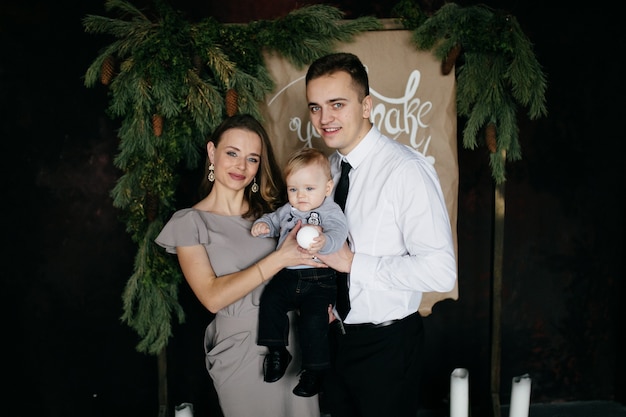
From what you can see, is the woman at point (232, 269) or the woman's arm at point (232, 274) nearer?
the woman's arm at point (232, 274)

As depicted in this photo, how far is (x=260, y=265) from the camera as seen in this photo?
175 cm

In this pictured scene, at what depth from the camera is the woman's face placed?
6.22ft

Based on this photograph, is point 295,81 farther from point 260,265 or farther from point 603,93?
point 603,93

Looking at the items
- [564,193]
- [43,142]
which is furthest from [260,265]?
[564,193]

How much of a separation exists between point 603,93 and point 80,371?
313cm

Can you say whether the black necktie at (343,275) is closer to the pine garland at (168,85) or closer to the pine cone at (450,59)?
the pine garland at (168,85)

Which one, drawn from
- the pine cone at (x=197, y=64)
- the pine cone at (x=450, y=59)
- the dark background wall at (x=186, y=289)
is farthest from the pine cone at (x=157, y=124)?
the pine cone at (x=450, y=59)

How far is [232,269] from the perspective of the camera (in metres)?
1.87

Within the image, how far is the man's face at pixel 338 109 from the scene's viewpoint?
5.77 feet

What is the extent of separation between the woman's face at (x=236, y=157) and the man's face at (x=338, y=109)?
0.28m

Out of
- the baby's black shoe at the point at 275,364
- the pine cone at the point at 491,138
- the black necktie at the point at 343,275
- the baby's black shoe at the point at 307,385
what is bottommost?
the baby's black shoe at the point at 307,385

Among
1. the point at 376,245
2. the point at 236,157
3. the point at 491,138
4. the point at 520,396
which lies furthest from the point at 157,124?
the point at 520,396

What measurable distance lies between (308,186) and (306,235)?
224 millimetres

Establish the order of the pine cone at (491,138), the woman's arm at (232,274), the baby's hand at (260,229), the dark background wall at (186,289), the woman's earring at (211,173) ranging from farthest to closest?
the dark background wall at (186,289) → the pine cone at (491,138) → the woman's earring at (211,173) → the baby's hand at (260,229) → the woman's arm at (232,274)
